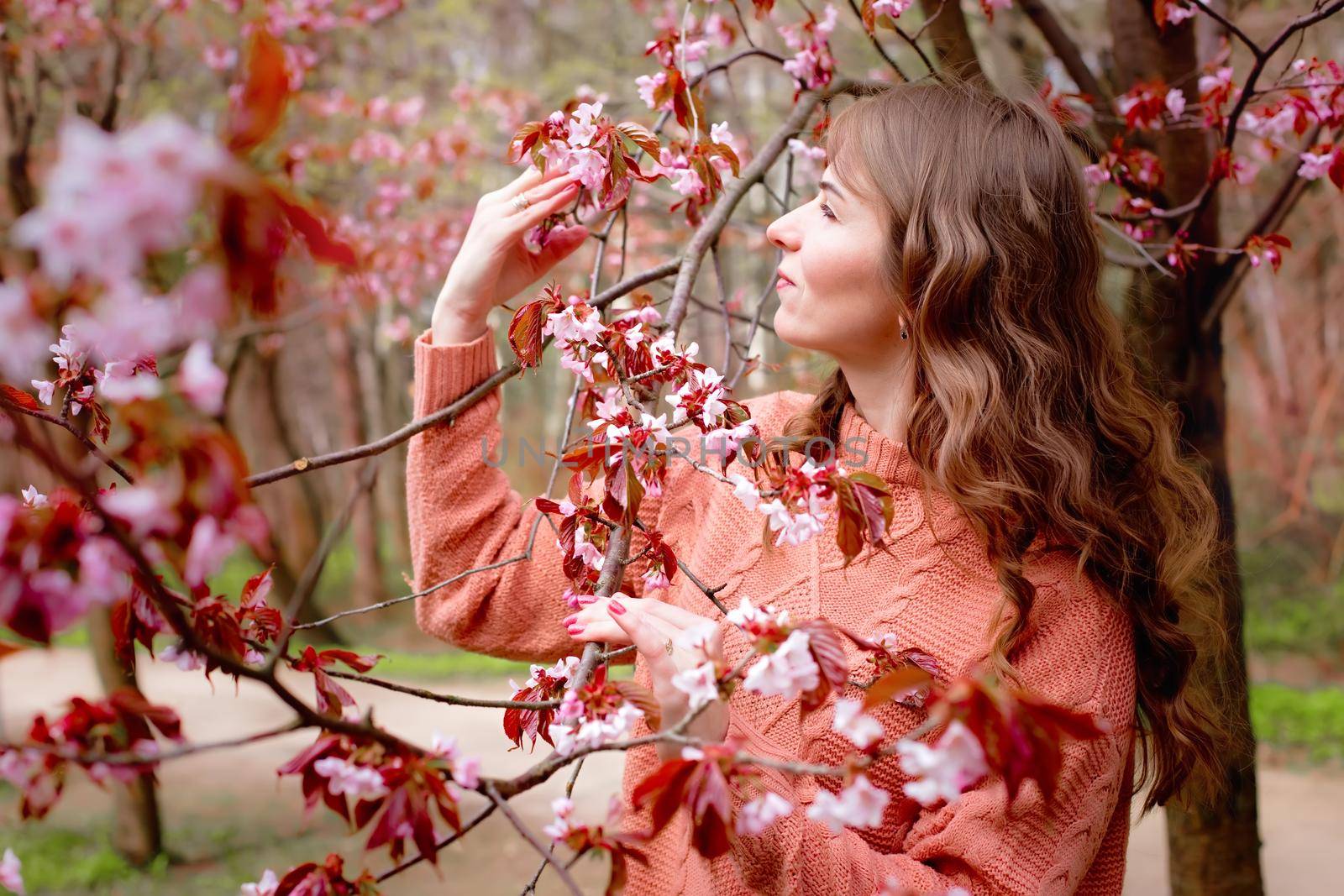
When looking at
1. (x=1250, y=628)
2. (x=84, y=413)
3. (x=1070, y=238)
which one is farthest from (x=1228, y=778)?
(x=1250, y=628)

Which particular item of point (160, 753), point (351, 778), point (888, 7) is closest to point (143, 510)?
point (160, 753)

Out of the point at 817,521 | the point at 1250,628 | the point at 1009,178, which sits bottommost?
the point at 1250,628

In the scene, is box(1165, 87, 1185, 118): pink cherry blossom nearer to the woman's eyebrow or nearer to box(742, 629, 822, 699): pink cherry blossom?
the woman's eyebrow

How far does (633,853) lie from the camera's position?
0.87 m

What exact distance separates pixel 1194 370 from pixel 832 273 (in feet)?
4.26

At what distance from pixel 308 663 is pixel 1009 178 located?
3.88ft

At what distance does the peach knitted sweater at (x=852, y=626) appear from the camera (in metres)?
1.40

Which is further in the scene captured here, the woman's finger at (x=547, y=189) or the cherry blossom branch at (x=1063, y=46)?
the cherry blossom branch at (x=1063, y=46)

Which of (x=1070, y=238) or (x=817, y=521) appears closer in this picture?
(x=817, y=521)

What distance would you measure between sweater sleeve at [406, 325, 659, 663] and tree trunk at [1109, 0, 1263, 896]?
4.31 ft

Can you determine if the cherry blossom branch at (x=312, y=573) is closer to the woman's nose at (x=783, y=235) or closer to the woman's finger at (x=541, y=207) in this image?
the woman's finger at (x=541, y=207)

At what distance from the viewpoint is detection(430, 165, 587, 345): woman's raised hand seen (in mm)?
1476

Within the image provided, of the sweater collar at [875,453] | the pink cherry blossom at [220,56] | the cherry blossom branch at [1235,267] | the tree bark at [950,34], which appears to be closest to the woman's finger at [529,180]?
the sweater collar at [875,453]

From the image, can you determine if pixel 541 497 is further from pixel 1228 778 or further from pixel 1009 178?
pixel 1228 778
